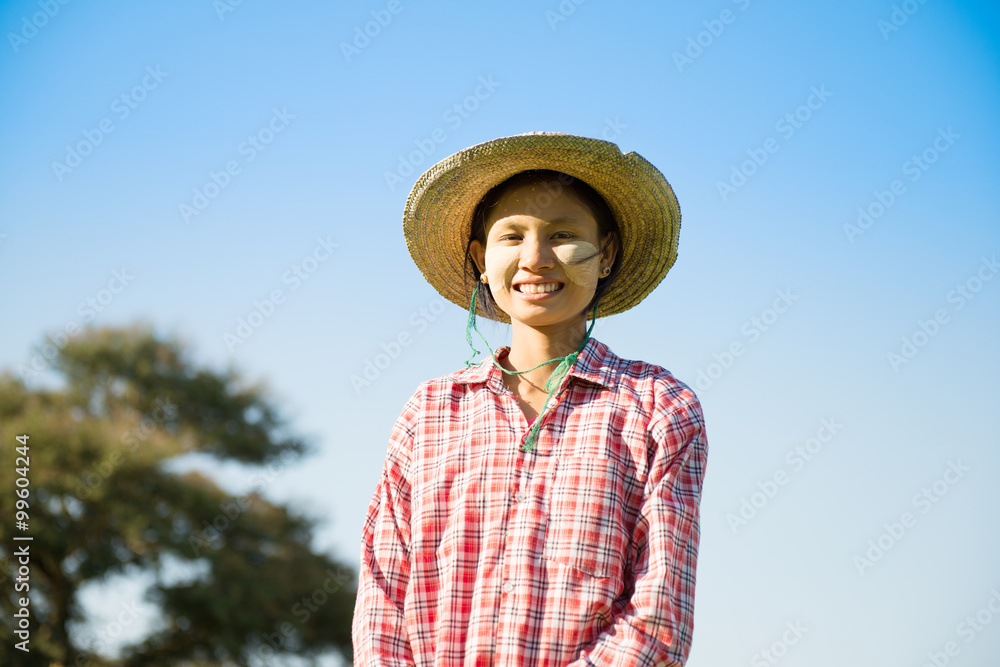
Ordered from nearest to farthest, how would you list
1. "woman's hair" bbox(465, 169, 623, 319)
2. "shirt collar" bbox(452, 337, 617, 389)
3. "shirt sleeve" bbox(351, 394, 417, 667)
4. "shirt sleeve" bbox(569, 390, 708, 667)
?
1. "shirt sleeve" bbox(569, 390, 708, 667)
2. "shirt sleeve" bbox(351, 394, 417, 667)
3. "shirt collar" bbox(452, 337, 617, 389)
4. "woman's hair" bbox(465, 169, 623, 319)

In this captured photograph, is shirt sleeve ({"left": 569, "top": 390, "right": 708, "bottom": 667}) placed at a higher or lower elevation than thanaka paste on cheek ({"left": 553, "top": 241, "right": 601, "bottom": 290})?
lower

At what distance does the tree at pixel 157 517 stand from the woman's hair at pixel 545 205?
13030mm

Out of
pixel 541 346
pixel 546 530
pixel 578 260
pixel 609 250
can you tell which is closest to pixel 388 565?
pixel 546 530

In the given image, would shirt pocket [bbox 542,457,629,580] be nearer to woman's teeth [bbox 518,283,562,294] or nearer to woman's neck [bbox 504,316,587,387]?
woman's neck [bbox 504,316,587,387]

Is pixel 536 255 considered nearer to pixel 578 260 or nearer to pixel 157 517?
pixel 578 260

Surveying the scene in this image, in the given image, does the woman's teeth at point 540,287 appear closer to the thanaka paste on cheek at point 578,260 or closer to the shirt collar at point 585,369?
the thanaka paste on cheek at point 578,260

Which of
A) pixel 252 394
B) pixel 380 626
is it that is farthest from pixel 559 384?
pixel 252 394

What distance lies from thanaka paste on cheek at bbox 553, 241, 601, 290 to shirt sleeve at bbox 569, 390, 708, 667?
411 mm

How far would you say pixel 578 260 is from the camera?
7.80 feet

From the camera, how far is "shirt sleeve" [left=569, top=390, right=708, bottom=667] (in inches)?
77.9

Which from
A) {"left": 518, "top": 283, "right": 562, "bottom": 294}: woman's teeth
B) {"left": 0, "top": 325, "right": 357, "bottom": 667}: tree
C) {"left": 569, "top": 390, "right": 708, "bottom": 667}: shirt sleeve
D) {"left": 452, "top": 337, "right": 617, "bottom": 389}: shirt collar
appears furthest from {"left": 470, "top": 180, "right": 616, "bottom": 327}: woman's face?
{"left": 0, "top": 325, "right": 357, "bottom": 667}: tree

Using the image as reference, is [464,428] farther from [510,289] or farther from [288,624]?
[288,624]

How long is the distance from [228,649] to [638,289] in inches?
537

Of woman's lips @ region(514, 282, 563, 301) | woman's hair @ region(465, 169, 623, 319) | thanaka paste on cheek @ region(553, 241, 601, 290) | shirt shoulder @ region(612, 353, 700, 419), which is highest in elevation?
woman's hair @ region(465, 169, 623, 319)
